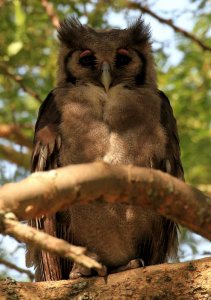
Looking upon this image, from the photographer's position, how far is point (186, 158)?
7500 mm

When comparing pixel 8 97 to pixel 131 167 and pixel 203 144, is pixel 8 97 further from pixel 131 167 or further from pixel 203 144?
pixel 131 167

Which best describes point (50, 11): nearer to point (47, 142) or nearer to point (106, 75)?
point (106, 75)

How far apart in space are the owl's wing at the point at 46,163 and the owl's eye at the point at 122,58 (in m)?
0.80

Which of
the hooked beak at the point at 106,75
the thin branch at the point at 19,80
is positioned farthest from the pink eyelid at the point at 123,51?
the thin branch at the point at 19,80

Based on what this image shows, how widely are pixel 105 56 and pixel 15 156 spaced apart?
2.34 meters

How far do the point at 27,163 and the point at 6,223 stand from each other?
4.86m

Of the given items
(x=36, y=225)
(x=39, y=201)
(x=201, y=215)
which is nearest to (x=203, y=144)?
(x=36, y=225)

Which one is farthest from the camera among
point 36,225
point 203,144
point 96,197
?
point 203,144

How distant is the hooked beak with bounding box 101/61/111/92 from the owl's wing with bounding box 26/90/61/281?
493 mm

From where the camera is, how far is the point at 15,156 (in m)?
7.94

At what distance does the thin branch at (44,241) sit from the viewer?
2863mm

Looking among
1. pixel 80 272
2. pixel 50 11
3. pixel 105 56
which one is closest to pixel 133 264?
pixel 80 272

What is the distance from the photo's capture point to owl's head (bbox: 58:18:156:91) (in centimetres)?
605

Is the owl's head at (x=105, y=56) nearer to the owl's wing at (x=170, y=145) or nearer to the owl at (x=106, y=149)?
the owl at (x=106, y=149)
